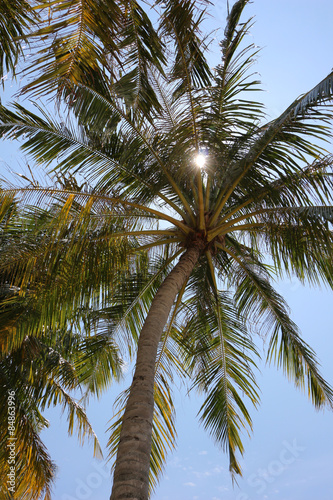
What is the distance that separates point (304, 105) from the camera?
5633mm

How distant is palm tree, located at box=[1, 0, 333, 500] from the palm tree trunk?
0.14 feet

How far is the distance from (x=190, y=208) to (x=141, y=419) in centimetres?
373

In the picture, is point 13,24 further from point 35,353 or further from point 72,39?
point 35,353

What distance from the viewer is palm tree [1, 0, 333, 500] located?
6133 millimetres

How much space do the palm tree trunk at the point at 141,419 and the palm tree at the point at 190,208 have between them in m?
0.04

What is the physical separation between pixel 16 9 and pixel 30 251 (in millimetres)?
2791

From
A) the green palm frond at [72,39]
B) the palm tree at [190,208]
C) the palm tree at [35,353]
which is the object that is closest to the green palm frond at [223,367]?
the palm tree at [190,208]

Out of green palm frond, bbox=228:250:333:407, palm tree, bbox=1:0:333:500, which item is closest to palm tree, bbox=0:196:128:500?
palm tree, bbox=1:0:333:500

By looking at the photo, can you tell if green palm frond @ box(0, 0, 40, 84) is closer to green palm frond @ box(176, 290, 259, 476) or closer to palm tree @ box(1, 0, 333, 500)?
palm tree @ box(1, 0, 333, 500)

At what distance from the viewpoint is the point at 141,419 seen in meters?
4.10

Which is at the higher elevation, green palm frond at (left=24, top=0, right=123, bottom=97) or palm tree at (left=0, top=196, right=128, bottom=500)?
green palm frond at (left=24, top=0, right=123, bottom=97)

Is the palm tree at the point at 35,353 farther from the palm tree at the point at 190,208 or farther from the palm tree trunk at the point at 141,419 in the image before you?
the palm tree trunk at the point at 141,419

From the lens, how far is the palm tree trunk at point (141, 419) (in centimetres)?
354

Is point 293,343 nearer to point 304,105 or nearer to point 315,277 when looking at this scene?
point 315,277
